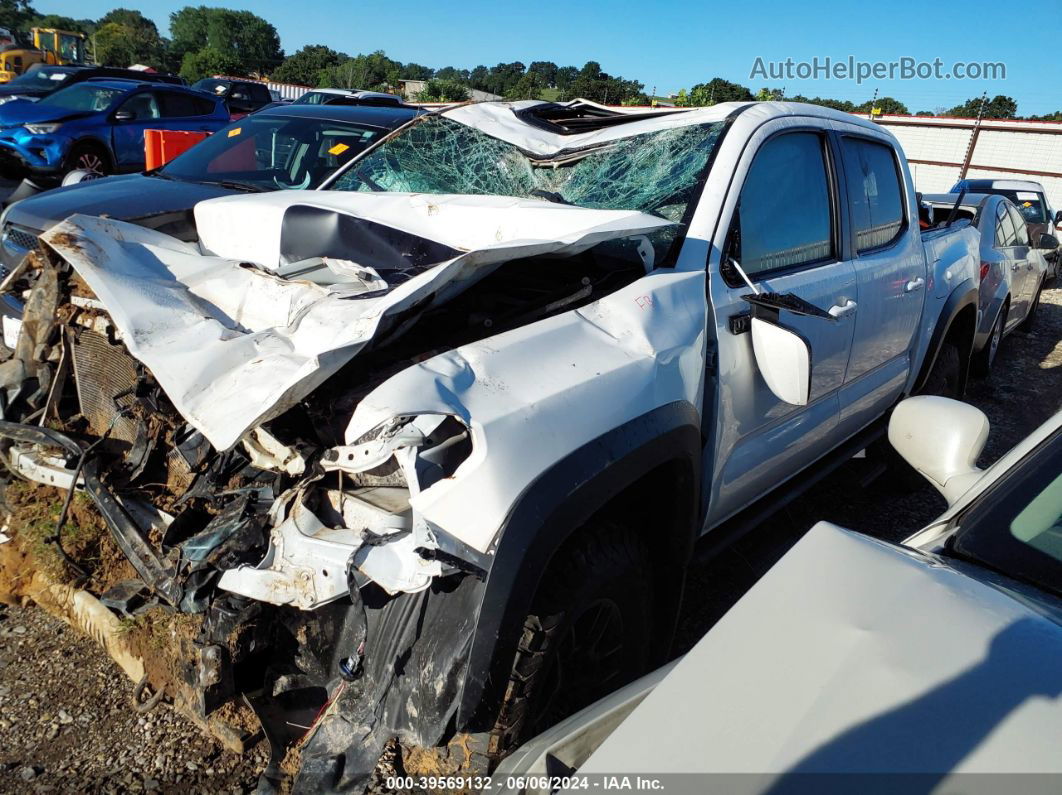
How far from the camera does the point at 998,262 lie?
6629 mm

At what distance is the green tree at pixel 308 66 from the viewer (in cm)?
4878

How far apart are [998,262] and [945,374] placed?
267cm

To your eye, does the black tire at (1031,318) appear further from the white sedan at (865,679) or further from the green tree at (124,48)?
the green tree at (124,48)

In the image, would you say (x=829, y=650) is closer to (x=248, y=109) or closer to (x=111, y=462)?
(x=111, y=462)

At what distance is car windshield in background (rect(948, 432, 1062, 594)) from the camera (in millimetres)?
1584

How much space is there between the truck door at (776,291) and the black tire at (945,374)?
160 centimetres

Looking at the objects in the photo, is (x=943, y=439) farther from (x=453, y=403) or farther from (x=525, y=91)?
(x=525, y=91)

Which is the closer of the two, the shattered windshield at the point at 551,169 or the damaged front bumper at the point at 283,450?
the damaged front bumper at the point at 283,450

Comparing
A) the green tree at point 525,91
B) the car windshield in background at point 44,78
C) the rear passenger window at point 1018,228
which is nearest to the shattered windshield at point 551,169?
the rear passenger window at point 1018,228

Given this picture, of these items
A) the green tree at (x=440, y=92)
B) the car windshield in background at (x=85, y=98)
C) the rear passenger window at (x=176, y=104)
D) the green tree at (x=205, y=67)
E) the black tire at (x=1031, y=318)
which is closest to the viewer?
the black tire at (x=1031, y=318)

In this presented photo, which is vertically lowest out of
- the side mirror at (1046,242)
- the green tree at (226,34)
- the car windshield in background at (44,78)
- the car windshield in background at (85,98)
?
the side mirror at (1046,242)

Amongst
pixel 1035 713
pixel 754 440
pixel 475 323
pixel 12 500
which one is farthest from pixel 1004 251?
pixel 12 500

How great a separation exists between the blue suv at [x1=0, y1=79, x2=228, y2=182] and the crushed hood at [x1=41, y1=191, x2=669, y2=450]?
991 centimetres

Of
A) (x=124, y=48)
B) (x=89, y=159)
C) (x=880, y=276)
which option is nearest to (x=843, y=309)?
(x=880, y=276)
